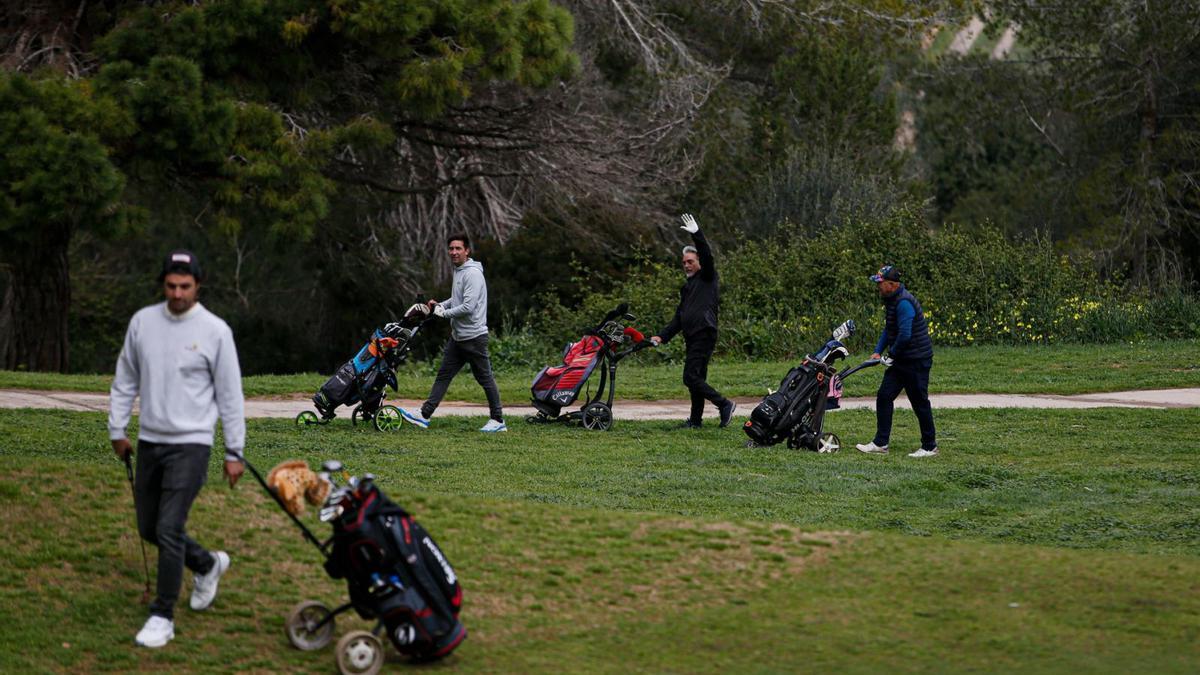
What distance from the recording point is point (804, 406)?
42.9 ft

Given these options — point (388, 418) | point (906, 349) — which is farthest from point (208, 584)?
point (906, 349)

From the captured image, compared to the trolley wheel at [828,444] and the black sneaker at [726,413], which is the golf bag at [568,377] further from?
the trolley wheel at [828,444]

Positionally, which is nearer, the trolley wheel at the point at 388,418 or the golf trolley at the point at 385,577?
the golf trolley at the point at 385,577

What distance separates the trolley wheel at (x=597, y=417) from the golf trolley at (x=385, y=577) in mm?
7216

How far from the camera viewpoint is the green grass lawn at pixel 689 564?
24.2ft

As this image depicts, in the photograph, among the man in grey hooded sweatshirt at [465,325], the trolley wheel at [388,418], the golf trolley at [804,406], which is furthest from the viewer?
the trolley wheel at [388,418]

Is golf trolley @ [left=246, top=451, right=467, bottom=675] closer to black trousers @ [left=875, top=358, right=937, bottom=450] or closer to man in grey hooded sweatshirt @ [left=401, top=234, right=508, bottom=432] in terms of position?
man in grey hooded sweatshirt @ [left=401, top=234, right=508, bottom=432]

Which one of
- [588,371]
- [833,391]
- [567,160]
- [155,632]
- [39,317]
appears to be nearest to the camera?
[155,632]

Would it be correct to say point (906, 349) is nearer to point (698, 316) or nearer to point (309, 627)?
point (698, 316)

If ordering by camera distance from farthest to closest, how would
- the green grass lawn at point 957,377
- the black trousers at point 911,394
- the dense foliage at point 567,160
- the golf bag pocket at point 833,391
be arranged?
1. the dense foliage at point 567,160
2. the green grass lawn at point 957,377
3. the golf bag pocket at point 833,391
4. the black trousers at point 911,394

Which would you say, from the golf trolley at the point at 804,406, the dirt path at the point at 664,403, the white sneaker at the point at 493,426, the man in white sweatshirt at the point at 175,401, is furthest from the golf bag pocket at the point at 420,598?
the dirt path at the point at 664,403

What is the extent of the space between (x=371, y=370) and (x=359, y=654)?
6795 millimetres

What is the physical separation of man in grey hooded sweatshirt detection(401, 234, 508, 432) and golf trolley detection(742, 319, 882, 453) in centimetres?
242

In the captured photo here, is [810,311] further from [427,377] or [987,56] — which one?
[987,56]
